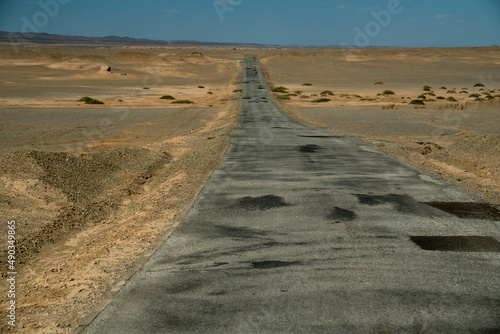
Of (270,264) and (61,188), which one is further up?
(270,264)

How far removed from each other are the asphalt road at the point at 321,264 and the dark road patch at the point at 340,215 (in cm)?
2

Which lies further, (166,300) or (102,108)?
(102,108)

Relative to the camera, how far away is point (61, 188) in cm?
1366

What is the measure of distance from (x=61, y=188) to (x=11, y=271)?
17.6 ft

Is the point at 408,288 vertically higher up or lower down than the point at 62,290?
higher up

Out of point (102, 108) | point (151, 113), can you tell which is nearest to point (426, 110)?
point (151, 113)

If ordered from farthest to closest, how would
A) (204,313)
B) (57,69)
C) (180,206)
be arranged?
1. (57,69)
2. (180,206)
3. (204,313)

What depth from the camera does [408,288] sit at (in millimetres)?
6762

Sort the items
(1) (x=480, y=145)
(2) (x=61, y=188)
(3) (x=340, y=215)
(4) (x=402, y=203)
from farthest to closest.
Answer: (1) (x=480, y=145), (2) (x=61, y=188), (4) (x=402, y=203), (3) (x=340, y=215)

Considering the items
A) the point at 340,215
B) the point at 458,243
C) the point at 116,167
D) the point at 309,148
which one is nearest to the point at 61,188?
the point at 116,167

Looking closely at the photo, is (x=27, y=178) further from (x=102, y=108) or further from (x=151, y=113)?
(x=102, y=108)

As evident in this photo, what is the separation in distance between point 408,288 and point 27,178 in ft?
38.4

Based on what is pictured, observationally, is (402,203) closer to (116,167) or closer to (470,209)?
(470,209)

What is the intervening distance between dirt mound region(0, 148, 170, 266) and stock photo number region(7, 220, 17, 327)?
0.48 feet
